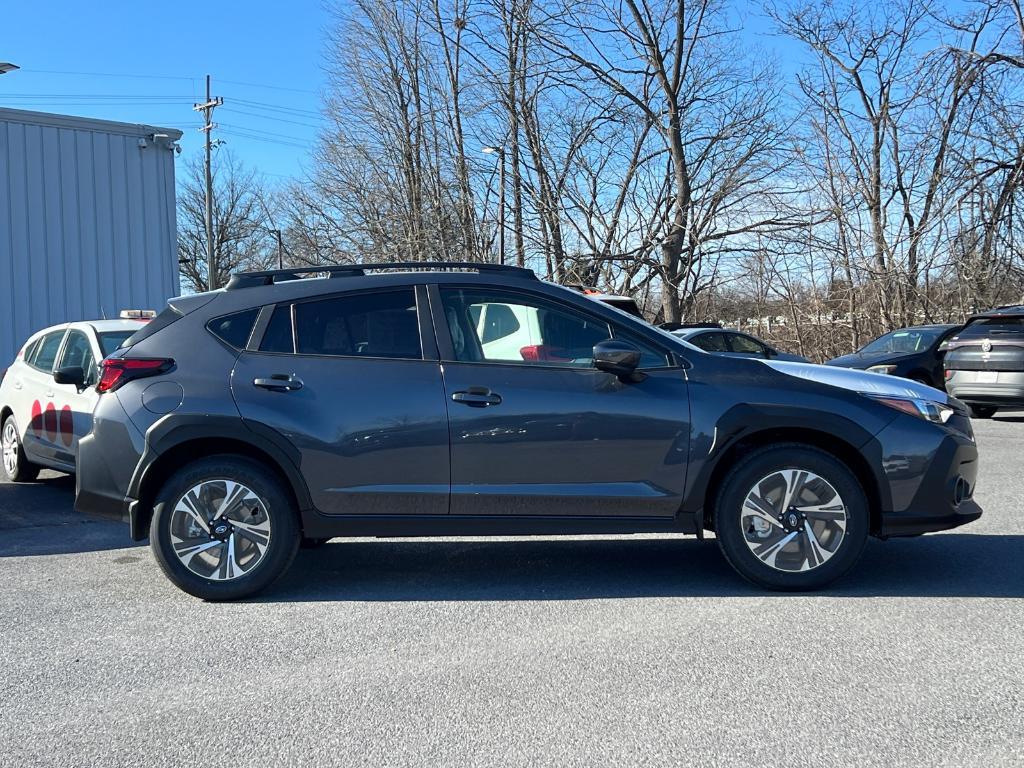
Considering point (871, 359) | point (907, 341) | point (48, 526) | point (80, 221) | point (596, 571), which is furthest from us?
point (907, 341)

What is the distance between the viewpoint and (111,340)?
341 inches

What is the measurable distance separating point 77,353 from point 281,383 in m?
4.51

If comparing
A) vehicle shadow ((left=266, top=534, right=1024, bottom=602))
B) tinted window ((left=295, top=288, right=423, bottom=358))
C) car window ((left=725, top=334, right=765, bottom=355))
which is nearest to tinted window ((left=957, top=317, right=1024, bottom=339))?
car window ((left=725, top=334, right=765, bottom=355))

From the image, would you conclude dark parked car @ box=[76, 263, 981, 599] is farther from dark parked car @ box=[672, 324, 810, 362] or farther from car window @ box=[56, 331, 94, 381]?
dark parked car @ box=[672, 324, 810, 362]

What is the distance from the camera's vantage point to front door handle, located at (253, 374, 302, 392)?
515 cm

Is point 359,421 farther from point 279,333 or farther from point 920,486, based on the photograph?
point 920,486

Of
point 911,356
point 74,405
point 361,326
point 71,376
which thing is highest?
point 361,326

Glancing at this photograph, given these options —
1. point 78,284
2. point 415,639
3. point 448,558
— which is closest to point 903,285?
point 78,284

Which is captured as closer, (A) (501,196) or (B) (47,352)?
(B) (47,352)

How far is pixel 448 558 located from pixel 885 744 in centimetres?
332

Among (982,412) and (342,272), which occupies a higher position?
(342,272)

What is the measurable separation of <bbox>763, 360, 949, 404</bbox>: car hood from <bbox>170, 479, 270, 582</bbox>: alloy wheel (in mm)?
2888

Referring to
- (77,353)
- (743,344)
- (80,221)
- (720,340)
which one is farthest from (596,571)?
(80,221)

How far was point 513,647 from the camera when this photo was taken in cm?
441
